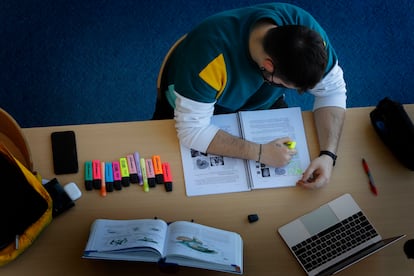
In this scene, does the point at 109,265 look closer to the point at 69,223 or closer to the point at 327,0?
the point at 69,223

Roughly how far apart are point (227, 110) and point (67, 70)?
1.01 m

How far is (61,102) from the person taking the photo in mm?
2123

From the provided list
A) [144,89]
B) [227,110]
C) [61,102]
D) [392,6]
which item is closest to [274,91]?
[227,110]

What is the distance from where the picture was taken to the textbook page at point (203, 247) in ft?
3.81

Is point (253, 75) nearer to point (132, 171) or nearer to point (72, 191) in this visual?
point (132, 171)

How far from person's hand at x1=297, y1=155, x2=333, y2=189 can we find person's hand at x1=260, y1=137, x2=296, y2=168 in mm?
70

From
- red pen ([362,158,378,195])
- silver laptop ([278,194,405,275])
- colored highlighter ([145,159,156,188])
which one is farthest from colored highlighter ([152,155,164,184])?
red pen ([362,158,378,195])

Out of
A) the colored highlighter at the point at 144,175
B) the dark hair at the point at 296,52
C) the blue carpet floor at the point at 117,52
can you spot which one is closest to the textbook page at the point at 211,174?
the colored highlighter at the point at 144,175

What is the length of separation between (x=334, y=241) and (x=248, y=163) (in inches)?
13.0

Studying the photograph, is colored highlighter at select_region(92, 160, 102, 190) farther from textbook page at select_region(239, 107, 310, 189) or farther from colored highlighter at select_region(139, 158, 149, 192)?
textbook page at select_region(239, 107, 310, 189)

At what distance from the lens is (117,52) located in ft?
7.22

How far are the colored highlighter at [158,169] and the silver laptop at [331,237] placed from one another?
37 cm

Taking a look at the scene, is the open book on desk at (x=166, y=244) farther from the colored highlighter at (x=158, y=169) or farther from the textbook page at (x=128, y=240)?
the colored highlighter at (x=158, y=169)

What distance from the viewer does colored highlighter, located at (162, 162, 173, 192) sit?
4.32 ft
